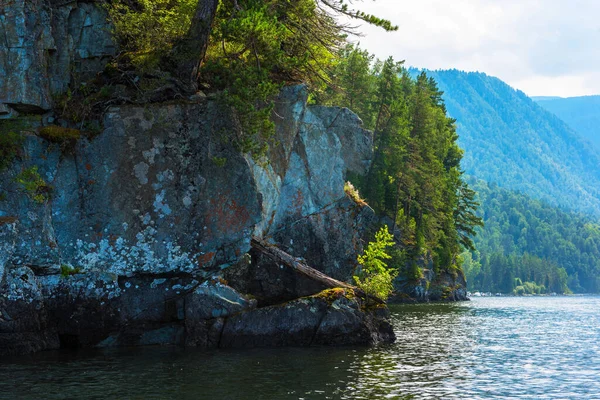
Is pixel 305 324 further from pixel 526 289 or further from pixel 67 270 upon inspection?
pixel 526 289

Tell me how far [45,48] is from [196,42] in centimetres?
583

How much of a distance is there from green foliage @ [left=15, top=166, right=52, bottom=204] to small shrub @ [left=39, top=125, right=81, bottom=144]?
4.62ft

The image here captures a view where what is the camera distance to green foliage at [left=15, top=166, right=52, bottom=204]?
77.0 feet

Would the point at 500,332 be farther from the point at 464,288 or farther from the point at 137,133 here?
the point at 464,288

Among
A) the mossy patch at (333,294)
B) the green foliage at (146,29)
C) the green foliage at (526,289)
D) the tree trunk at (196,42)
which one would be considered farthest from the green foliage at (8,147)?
the green foliage at (526,289)

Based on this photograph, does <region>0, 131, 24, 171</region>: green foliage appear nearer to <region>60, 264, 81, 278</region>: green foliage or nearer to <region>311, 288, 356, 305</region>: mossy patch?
<region>60, 264, 81, 278</region>: green foliage

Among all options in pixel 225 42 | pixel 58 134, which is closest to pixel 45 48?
pixel 58 134

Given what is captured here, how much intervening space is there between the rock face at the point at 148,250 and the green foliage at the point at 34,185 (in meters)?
0.16

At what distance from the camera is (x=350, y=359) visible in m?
22.5

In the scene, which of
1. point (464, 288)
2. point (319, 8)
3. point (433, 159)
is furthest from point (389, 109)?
point (319, 8)

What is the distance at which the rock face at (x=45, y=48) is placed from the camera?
2372cm

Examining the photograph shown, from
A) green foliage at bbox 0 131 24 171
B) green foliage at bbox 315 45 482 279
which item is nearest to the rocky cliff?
green foliage at bbox 0 131 24 171

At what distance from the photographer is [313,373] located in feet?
64.4

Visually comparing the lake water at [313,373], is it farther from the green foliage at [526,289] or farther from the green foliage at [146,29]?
the green foliage at [526,289]
